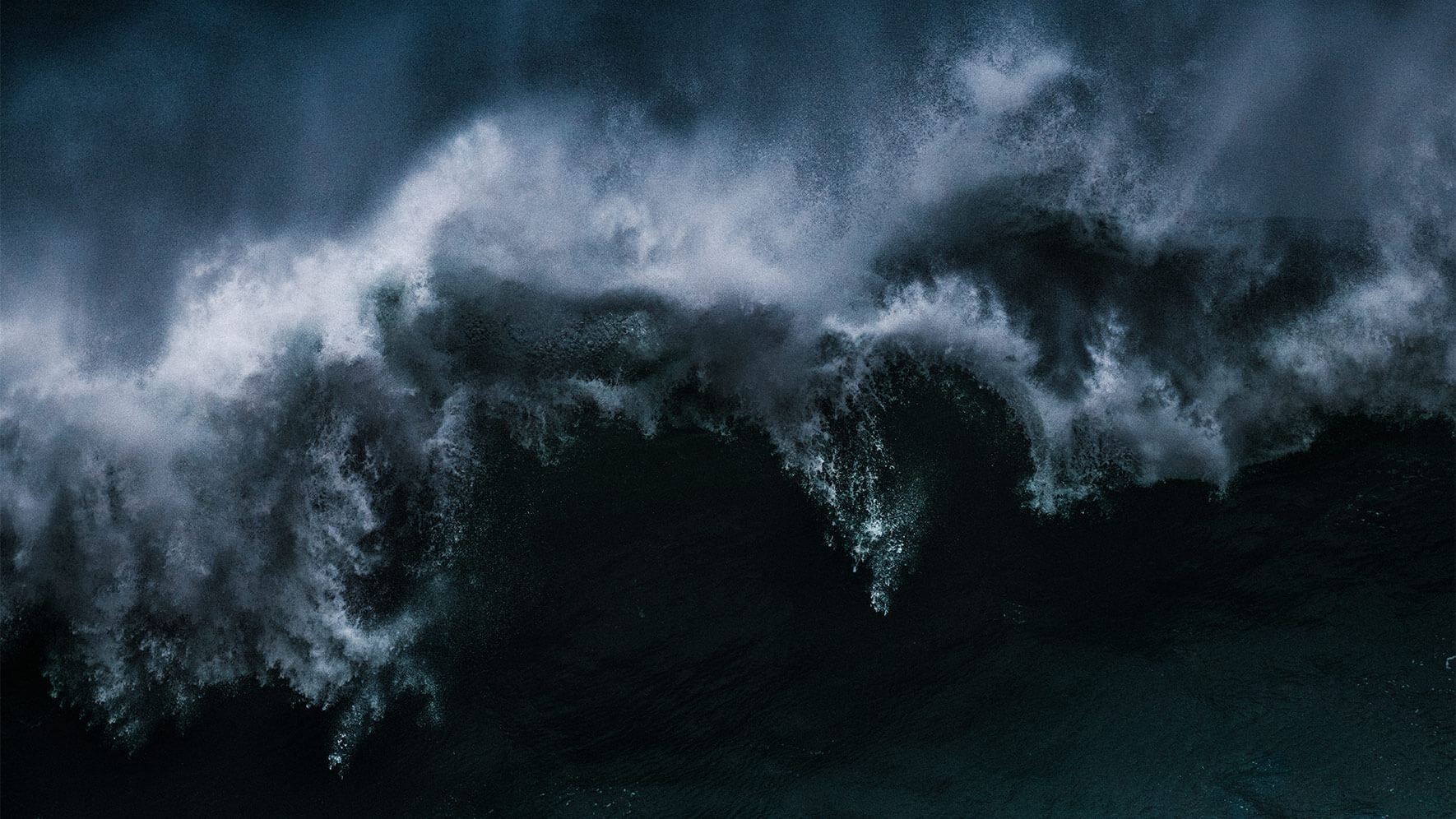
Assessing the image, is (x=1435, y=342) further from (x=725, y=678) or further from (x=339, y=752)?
(x=339, y=752)

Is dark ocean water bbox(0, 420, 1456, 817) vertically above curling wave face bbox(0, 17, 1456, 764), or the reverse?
curling wave face bbox(0, 17, 1456, 764)

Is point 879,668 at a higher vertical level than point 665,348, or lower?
lower

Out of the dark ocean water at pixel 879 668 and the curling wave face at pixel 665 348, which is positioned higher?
the curling wave face at pixel 665 348

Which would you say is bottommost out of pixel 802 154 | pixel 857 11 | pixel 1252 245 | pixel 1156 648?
pixel 1156 648

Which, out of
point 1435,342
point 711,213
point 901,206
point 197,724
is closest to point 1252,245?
point 1435,342
